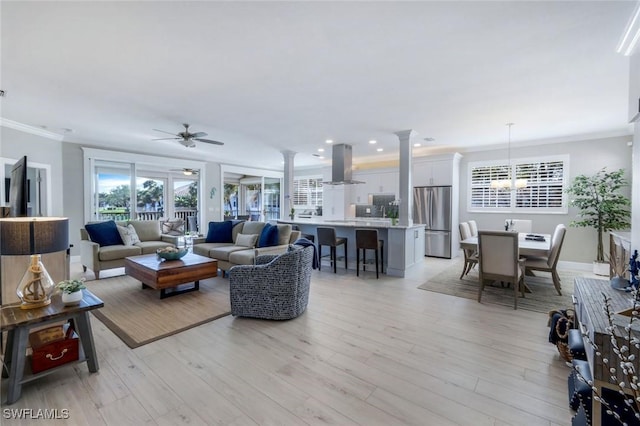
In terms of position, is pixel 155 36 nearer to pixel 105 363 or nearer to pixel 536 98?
pixel 105 363

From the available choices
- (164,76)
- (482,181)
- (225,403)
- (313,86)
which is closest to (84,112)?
(164,76)

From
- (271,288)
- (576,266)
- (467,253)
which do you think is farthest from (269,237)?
(576,266)

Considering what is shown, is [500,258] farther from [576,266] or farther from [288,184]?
[288,184]

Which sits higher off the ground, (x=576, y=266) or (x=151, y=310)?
(x=576, y=266)

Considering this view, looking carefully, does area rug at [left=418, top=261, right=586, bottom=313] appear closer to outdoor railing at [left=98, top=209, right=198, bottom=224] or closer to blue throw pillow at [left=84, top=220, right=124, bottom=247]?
blue throw pillow at [left=84, top=220, right=124, bottom=247]

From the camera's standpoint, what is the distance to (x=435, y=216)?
7008 millimetres

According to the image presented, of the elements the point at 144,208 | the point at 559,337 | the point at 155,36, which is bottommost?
the point at 559,337

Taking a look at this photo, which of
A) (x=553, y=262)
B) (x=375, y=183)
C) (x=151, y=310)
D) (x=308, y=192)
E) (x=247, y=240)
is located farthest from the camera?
(x=308, y=192)

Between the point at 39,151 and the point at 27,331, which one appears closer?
the point at 27,331

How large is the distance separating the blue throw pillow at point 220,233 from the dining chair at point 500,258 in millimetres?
4457

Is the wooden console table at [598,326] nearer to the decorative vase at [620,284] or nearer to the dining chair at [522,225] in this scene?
the decorative vase at [620,284]

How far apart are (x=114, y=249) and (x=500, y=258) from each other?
6.06 metres

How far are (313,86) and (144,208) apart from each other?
6.56 metres

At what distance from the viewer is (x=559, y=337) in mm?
2469
